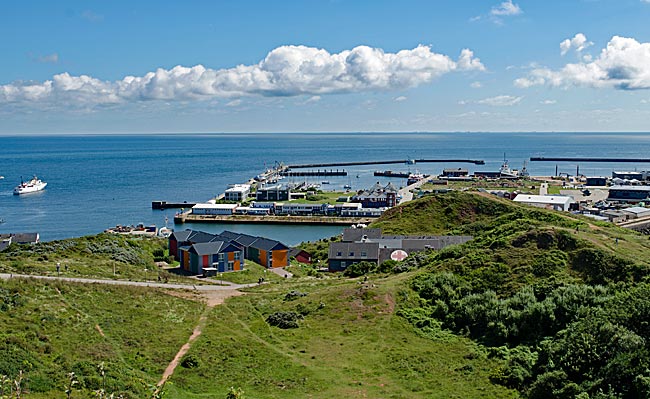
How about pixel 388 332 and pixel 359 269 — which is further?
pixel 359 269

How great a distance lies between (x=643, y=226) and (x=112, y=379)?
7709 cm

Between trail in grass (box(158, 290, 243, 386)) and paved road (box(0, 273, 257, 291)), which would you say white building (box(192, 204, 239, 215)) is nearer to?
paved road (box(0, 273, 257, 291))

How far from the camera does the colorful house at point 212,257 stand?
43969 millimetres

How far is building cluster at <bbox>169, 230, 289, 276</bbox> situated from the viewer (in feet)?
145

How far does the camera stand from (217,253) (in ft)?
145

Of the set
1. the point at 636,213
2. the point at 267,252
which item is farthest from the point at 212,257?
the point at 636,213

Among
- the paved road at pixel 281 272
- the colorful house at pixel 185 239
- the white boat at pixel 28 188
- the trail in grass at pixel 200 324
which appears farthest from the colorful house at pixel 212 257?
the white boat at pixel 28 188

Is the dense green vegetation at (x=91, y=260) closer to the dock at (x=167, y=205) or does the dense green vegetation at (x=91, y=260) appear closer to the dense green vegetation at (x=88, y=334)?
the dense green vegetation at (x=88, y=334)

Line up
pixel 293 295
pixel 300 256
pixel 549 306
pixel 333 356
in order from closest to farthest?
pixel 333 356 < pixel 549 306 < pixel 293 295 < pixel 300 256

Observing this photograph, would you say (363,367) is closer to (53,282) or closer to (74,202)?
(53,282)

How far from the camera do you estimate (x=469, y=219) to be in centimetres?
6750

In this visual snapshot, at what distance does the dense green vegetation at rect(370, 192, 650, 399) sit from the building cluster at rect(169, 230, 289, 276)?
45.0 feet

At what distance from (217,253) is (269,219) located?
180ft

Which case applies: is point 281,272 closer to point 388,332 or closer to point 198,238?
point 198,238
